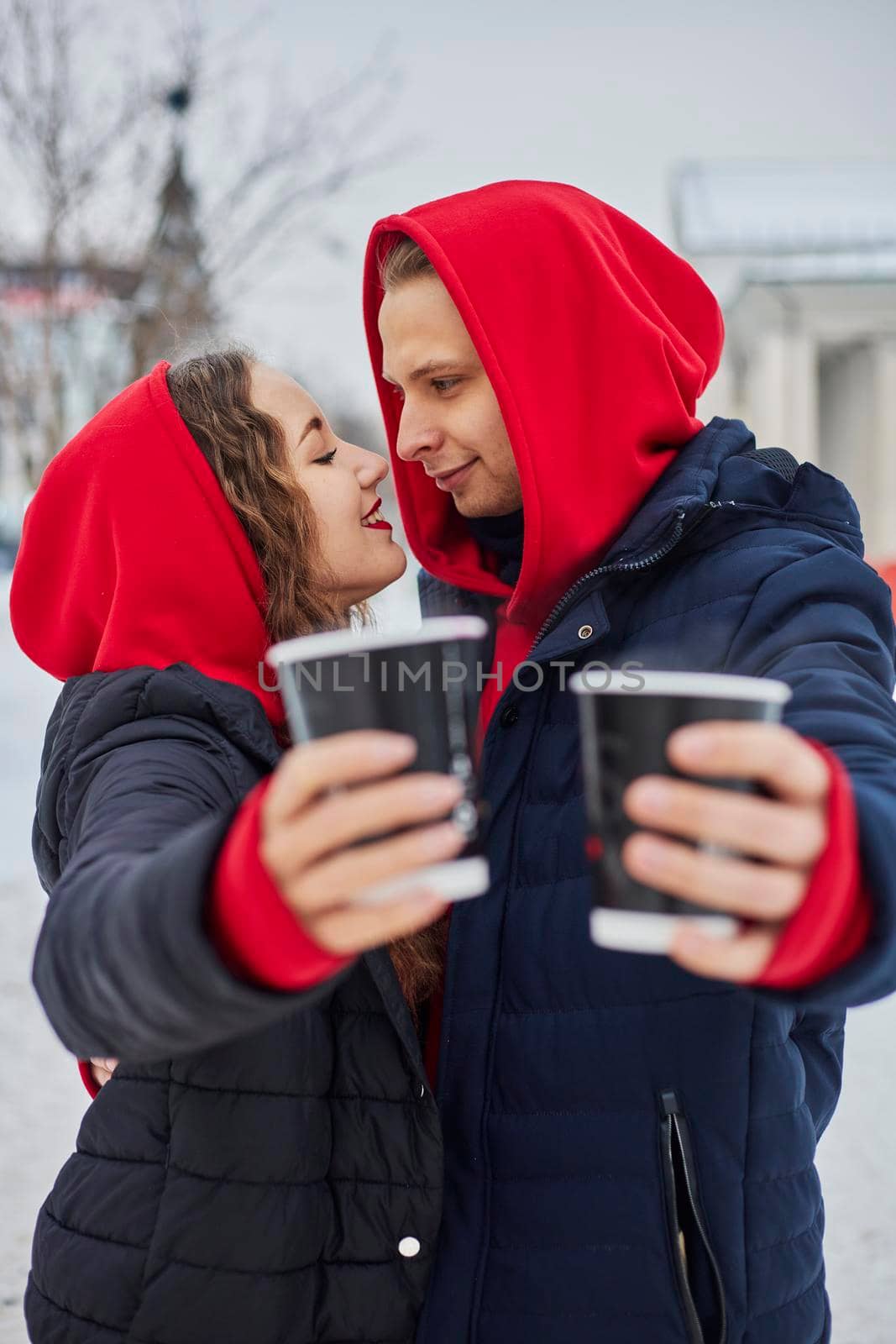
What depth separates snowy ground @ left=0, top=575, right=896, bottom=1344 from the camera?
271 cm

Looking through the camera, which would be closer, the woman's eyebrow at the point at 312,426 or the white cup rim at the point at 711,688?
the white cup rim at the point at 711,688

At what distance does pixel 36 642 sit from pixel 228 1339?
3.13 ft

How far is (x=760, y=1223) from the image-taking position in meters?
1.36

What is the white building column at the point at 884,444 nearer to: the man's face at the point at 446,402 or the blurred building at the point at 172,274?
the blurred building at the point at 172,274

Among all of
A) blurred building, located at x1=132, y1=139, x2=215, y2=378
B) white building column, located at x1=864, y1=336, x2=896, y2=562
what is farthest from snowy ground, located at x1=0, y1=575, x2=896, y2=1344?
white building column, located at x1=864, y1=336, x2=896, y2=562

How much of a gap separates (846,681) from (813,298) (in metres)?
12.7

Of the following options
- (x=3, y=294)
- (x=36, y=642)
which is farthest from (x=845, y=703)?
(x=3, y=294)

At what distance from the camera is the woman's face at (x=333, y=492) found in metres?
1.74

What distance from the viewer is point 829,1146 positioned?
337cm

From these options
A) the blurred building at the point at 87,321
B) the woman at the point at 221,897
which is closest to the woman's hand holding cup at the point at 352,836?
the woman at the point at 221,897

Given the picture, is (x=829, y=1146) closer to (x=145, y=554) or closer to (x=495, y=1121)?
(x=495, y=1121)

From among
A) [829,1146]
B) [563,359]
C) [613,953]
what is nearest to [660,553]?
[563,359]

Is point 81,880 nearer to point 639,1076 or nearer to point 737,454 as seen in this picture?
point 639,1076

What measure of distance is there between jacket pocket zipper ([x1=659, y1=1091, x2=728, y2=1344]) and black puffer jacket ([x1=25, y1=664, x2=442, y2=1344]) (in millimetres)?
271
